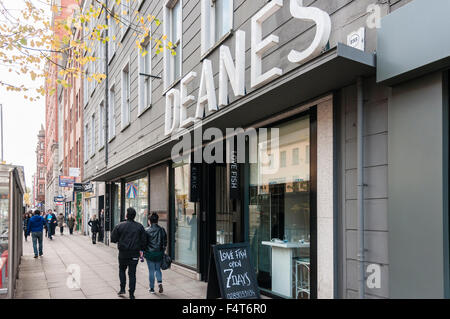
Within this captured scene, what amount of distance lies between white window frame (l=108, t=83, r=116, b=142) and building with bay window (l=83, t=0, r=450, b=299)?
24.0 ft

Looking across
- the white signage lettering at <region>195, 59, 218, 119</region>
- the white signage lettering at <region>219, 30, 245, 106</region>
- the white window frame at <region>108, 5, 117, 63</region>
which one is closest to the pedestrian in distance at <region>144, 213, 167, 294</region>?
the white signage lettering at <region>195, 59, 218, 119</region>

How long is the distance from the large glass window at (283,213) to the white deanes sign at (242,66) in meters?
Result: 1.04

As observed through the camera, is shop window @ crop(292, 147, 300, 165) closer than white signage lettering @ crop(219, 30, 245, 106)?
Yes

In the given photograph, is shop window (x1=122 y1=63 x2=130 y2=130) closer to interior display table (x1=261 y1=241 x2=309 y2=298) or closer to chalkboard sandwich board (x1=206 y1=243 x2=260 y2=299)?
interior display table (x1=261 y1=241 x2=309 y2=298)

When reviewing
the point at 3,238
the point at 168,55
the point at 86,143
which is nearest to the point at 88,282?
the point at 3,238

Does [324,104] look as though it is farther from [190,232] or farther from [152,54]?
[152,54]

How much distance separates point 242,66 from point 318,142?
2127 millimetres


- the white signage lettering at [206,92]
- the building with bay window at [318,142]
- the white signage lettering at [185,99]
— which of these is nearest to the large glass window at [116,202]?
the building with bay window at [318,142]

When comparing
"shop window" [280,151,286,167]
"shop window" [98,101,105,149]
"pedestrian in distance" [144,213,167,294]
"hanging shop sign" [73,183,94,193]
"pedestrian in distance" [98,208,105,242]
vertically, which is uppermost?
"shop window" [98,101,105,149]

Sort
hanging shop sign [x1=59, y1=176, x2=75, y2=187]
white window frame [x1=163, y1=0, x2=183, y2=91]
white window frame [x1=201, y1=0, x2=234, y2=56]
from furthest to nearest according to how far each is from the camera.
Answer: hanging shop sign [x1=59, y1=176, x2=75, y2=187], white window frame [x1=163, y1=0, x2=183, y2=91], white window frame [x1=201, y1=0, x2=234, y2=56]

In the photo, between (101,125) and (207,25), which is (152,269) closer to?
(207,25)

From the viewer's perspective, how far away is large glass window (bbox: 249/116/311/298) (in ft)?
20.2

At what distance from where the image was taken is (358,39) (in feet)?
15.2

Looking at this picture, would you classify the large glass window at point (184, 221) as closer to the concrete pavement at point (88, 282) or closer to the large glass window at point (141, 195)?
the concrete pavement at point (88, 282)
